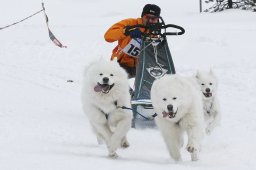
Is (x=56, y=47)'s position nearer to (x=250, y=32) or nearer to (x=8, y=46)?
(x=8, y=46)

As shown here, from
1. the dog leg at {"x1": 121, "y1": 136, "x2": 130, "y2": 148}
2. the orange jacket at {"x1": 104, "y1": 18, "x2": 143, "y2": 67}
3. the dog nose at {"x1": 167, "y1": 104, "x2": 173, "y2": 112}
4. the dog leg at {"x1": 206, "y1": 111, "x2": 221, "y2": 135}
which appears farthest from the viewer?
the orange jacket at {"x1": 104, "y1": 18, "x2": 143, "y2": 67}

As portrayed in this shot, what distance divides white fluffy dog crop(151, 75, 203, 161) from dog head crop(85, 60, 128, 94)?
1.58 ft

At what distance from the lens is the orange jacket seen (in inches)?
247

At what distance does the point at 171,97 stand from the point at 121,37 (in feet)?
6.72

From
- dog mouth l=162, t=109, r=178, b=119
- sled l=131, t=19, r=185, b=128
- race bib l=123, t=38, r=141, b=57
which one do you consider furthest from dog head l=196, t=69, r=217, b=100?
dog mouth l=162, t=109, r=178, b=119

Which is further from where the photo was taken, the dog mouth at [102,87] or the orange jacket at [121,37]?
the orange jacket at [121,37]

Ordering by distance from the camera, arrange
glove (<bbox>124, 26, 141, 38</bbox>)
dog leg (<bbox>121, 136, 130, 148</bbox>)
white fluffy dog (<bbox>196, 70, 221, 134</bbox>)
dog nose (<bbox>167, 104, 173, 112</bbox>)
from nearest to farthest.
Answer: dog nose (<bbox>167, 104, 173, 112</bbox>)
dog leg (<bbox>121, 136, 130, 148</bbox>)
glove (<bbox>124, 26, 141, 38</bbox>)
white fluffy dog (<bbox>196, 70, 221, 134</bbox>)

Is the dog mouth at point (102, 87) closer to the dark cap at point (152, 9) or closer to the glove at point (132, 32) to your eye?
the glove at point (132, 32)

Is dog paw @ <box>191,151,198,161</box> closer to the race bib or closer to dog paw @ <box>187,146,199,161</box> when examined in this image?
dog paw @ <box>187,146,199,161</box>

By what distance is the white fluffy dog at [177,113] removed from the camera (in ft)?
14.8

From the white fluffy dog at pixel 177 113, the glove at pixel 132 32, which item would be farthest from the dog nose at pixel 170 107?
the glove at pixel 132 32

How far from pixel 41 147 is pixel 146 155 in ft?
3.19

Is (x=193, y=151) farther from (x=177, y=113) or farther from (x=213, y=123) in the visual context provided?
(x=213, y=123)

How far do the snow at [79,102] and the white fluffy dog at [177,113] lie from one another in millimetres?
165
